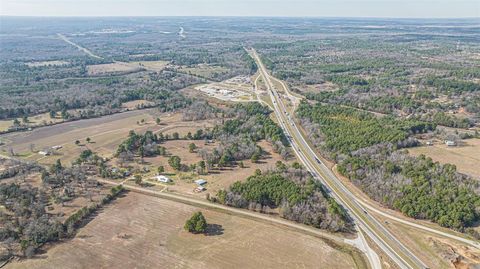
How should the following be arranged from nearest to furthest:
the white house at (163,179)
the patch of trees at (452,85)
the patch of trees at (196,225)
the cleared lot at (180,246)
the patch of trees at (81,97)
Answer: the cleared lot at (180,246)
the patch of trees at (196,225)
the white house at (163,179)
the patch of trees at (81,97)
the patch of trees at (452,85)

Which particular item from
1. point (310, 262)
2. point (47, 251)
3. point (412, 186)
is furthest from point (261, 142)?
point (47, 251)

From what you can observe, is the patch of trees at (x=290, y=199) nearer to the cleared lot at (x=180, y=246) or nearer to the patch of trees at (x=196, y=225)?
the cleared lot at (x=180, y=246)

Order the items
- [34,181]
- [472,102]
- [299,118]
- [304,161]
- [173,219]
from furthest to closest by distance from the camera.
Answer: [472,102]
[299,118]
[304,161]
[34,181]
[173,219]

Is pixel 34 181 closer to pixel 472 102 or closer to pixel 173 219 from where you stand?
pixel 173 219

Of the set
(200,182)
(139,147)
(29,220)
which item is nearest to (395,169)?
(200,182)

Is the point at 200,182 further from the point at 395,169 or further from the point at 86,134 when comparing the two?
the point at 86,134

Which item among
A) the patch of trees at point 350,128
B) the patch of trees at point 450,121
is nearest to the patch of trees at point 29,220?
the patch of trees at point 350,128
